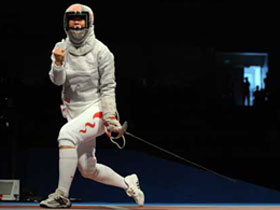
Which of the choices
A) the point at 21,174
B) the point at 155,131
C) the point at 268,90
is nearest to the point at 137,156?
the point at 155,131

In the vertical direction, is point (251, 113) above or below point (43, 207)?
above

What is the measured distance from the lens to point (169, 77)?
5930 mm

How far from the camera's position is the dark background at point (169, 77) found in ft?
18.4

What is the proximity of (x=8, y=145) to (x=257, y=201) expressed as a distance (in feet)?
8.04

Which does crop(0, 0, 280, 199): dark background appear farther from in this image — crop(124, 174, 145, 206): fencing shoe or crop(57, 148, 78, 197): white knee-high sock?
crop(57, 148, 78, 197): white knee-high sock

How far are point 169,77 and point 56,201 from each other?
9.39 ft

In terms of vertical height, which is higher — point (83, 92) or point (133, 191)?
point (83, 92)

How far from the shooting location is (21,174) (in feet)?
18.0

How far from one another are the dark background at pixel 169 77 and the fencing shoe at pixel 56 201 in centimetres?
216

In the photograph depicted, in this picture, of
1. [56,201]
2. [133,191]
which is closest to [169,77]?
[133,191]

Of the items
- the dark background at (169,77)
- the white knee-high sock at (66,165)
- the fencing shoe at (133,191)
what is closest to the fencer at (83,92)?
the white knee-high sock at (66,165)

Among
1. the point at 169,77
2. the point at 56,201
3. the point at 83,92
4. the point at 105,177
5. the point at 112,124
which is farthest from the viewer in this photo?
the point at 169,77

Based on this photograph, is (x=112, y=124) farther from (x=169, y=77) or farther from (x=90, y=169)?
(x=169, y=77)

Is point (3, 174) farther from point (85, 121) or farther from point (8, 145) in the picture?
point (85, 121)
